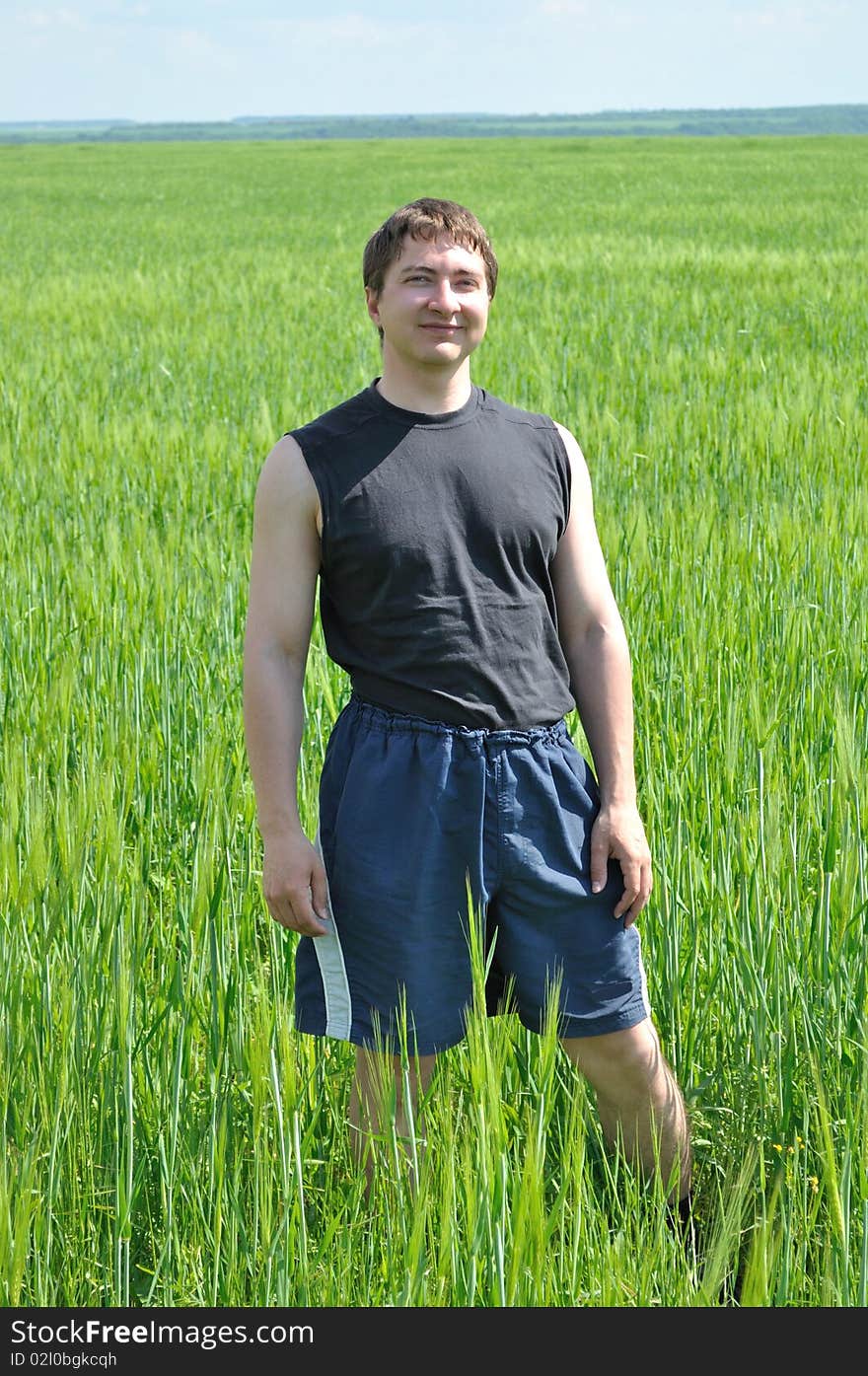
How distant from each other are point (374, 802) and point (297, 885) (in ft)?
0.38

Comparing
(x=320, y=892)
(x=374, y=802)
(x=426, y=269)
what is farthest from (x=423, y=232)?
(x=320, y=892)

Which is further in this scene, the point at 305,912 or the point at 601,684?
Result: the point at 601,684

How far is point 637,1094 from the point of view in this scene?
148 cm

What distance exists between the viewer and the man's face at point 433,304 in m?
1.41

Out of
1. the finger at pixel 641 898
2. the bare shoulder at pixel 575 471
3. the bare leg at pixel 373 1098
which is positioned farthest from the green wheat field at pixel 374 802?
the bare shoulder at pixel 575 471

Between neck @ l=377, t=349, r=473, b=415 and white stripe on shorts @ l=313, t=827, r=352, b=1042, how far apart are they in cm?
49

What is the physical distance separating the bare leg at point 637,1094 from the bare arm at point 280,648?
33 cm

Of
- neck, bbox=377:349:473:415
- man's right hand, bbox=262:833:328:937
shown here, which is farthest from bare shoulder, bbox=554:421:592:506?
man's right hand, bbox=262:833:328:937

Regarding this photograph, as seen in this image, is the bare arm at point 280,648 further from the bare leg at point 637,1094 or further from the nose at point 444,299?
the bare leg at point 637,1094

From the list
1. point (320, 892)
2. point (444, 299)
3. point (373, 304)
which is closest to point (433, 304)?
point (444, 299)

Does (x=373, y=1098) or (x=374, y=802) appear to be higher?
(x=374, y=802)

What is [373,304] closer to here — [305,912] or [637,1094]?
[305,912]

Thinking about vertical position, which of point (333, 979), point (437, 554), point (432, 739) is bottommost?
point (333, 979)

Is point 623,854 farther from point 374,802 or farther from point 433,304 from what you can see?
point 433,304
